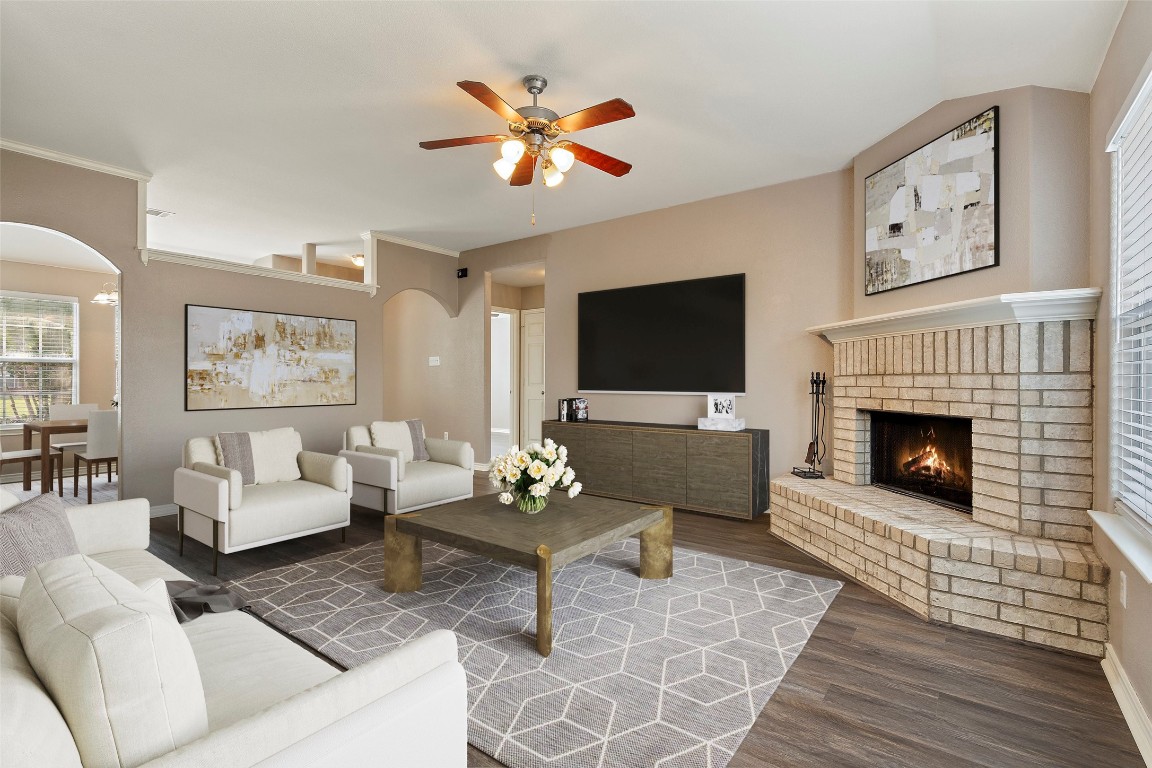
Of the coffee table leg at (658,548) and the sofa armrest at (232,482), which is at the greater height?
the sofa armrest at (232,482)

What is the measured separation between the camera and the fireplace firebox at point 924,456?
3.34 meters

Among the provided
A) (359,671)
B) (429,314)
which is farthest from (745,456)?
(429,314)

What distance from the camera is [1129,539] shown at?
205 centimetres

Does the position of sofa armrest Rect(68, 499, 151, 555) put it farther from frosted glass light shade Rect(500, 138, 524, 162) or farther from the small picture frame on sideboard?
the small picture frame on sideboard

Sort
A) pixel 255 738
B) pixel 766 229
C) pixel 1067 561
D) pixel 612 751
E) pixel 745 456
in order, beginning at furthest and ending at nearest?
pixel 766 229
pixel 745 456
pixel 1067 561
pixel 612 751
pixel 255 738

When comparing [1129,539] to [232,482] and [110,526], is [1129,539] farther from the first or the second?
[232,482]

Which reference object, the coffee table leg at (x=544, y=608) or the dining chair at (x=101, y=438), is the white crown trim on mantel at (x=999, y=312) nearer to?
the coffee table leg at (x=544, y=608)

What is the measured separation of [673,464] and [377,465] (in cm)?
246

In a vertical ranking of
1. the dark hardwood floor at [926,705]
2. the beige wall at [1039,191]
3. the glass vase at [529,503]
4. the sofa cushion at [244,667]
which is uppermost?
the beige wall at [1039,191]

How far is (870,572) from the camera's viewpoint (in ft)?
10.2

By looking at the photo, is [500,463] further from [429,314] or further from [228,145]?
[429,314]

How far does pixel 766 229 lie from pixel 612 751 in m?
4.22

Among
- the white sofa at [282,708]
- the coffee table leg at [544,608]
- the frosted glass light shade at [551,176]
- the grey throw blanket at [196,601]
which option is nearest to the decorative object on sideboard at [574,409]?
the frosted glass light shade at [551,176]

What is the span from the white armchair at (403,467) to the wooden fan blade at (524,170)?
2.23 m
